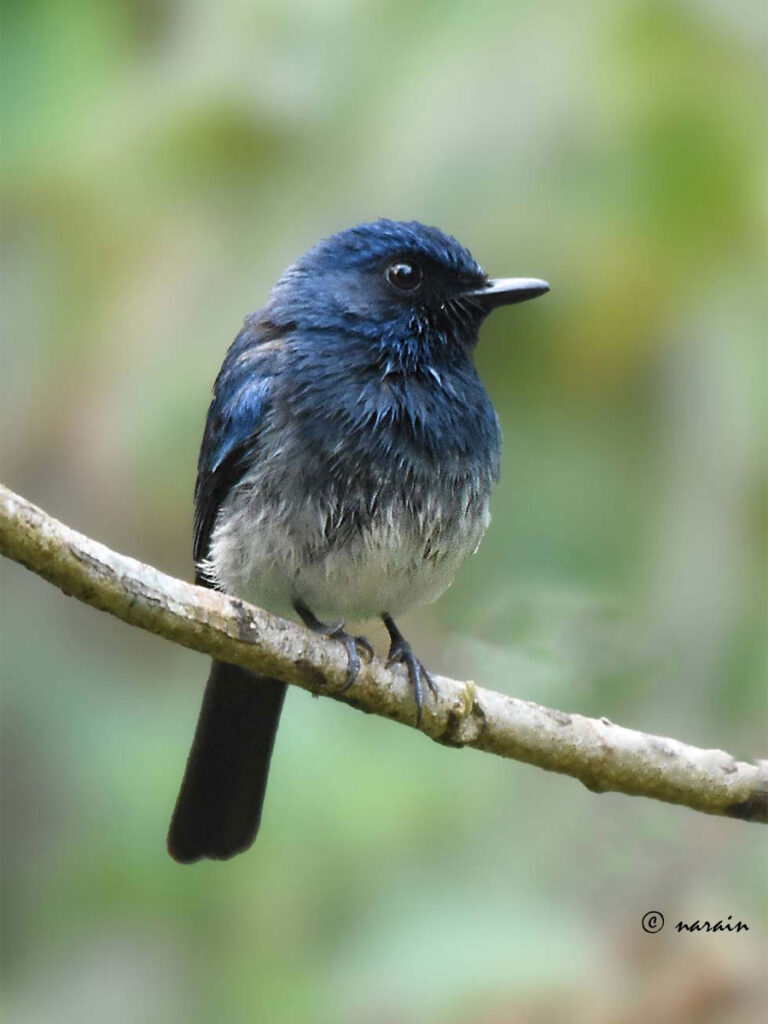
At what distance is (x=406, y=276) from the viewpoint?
4.09 m

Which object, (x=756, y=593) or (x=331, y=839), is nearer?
(x=756, y=593)

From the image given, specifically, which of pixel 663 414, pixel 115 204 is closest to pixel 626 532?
pixel 663 414

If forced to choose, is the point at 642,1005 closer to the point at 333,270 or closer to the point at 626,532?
the point at 626,532

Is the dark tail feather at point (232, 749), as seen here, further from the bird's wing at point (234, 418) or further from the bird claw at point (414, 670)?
the bird claw at point (414, 670)

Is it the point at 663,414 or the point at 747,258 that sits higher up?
the point at 747,258

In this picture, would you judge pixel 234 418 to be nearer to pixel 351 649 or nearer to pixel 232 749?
pixel 351 649

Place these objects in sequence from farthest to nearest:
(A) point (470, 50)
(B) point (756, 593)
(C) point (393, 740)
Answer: (C) point (393, 740), (A) point (470, 50), (B) point (756, 593)

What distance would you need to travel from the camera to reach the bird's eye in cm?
409

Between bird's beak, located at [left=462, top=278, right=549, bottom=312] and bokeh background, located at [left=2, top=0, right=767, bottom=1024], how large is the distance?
64 millimetres

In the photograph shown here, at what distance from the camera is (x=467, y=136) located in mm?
3523

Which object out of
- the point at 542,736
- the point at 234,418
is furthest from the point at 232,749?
the point at 542,736

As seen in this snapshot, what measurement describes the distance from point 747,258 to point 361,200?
91 centimetres

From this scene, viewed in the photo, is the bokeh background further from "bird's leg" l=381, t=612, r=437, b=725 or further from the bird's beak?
"bird's leg" l=381, t=612, r=437, b=725

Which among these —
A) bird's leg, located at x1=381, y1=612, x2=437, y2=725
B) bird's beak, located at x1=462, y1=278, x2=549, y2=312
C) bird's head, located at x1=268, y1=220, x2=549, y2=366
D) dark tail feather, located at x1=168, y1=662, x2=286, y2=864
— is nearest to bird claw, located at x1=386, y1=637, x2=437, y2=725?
bird's leg, located at x1=381, y1=612, x2=437, y2=725
